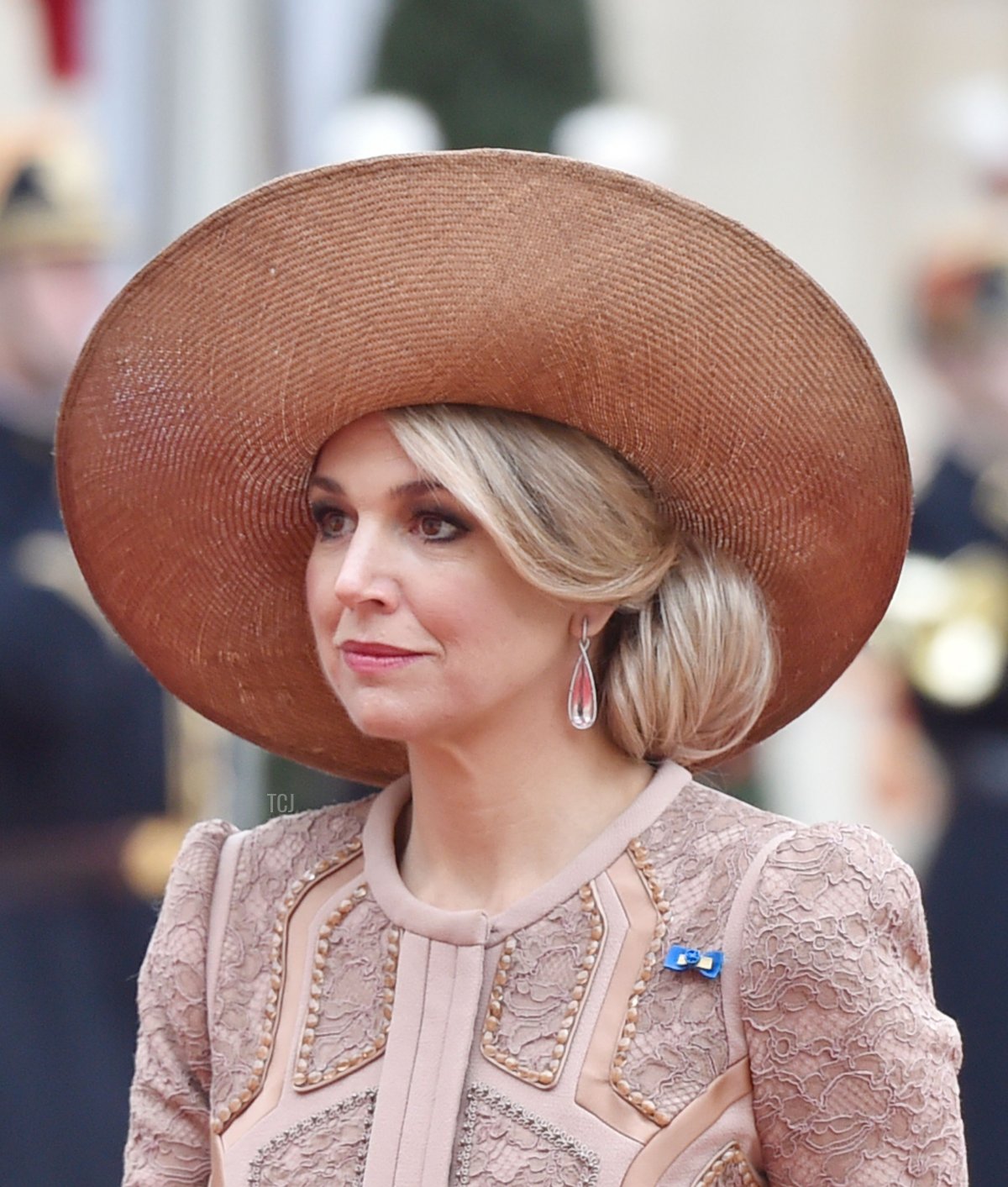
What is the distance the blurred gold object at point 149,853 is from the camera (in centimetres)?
601

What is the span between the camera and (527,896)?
8.75 feet

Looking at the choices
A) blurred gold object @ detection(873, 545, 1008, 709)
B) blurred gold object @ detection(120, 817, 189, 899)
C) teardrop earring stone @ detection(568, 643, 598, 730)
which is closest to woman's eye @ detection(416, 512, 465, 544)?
teardrop earring stone @ detection(568, 643, 598, 730)

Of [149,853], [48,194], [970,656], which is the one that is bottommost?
[149,853]

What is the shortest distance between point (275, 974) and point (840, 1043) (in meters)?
0.66

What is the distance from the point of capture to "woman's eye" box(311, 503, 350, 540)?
8.73ft

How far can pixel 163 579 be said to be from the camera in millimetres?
2846

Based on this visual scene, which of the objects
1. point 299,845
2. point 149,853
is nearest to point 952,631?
point 149,853

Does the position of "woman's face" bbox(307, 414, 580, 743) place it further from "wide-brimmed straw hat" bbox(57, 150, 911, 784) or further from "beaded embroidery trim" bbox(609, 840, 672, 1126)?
"beaded embroidery trim" bbox(609, 840, 672, 1126)

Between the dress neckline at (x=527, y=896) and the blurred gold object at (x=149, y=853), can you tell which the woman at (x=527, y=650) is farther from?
the blurred gold object at (x=149, y=853)

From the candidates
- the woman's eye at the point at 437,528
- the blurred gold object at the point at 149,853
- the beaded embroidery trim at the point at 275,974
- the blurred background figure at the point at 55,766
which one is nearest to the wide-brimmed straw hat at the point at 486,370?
the woman's eye at the point at 437,528

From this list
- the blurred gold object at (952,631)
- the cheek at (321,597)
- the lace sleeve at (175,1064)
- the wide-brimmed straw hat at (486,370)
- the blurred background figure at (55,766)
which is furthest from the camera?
the blurred gold object at (952,631)

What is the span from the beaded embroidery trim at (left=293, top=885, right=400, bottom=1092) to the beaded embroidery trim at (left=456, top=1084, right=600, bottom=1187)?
0.13 metres

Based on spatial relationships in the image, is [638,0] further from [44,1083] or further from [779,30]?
[44,1083]

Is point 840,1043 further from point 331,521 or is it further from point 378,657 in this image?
point 331,521
